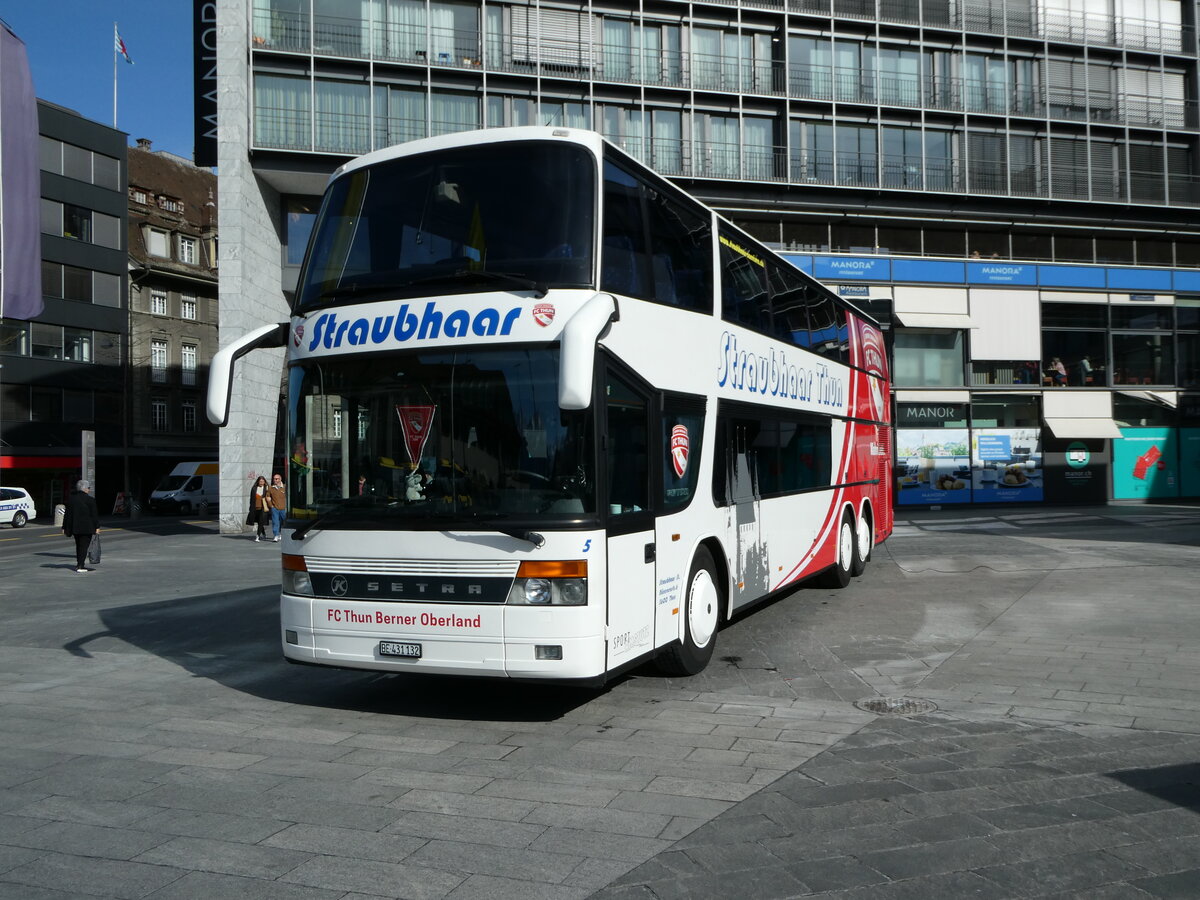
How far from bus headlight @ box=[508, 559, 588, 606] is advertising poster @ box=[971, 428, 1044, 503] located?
31045 millimetres

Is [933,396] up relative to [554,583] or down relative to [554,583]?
up

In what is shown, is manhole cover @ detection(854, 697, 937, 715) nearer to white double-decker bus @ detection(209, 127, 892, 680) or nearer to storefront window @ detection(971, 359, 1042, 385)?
white double-decker bus @ detection(209, 127, 892, 680)

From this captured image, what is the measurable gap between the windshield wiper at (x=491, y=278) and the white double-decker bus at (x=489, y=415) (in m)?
0.02

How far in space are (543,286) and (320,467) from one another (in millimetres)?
1984

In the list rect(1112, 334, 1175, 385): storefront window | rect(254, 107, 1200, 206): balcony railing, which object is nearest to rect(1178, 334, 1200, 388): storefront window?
rect(1112, 334, 1175, 385): storefront window

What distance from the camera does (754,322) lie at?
34.4 ft

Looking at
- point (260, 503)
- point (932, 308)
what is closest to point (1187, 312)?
point (932, 308)

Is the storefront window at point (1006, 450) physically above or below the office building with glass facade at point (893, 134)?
below

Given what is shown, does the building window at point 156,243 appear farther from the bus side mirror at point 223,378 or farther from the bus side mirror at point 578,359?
the bus side mirror at point 578,359

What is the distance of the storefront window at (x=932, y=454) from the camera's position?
34906 mm

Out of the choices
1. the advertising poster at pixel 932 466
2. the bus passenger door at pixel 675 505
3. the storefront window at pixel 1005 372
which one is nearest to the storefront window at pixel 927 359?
the storefront window at pixel 1005 372

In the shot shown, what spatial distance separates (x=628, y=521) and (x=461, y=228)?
2274mm

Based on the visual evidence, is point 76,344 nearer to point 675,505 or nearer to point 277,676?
point 277,676

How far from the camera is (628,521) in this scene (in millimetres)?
7336
